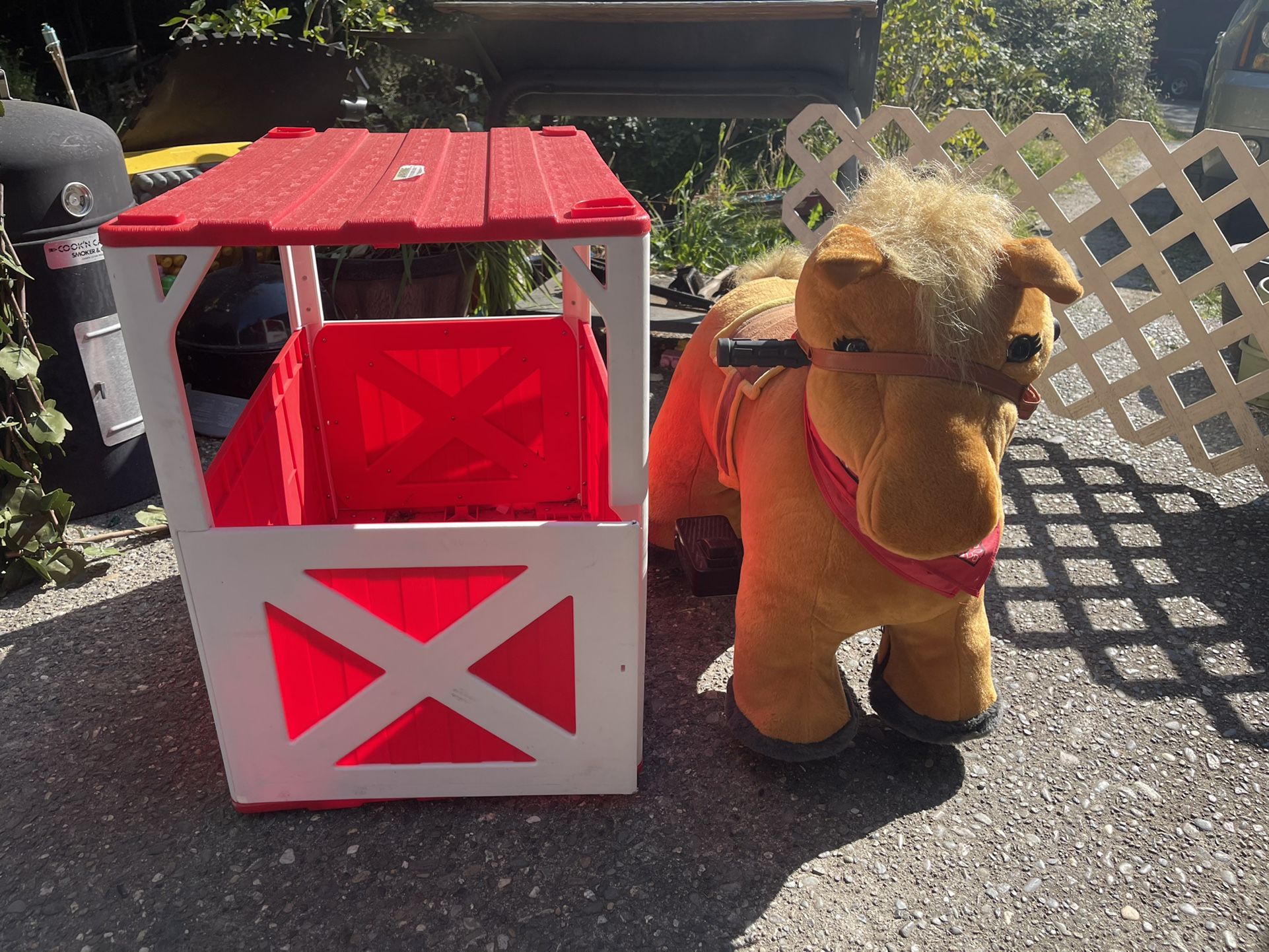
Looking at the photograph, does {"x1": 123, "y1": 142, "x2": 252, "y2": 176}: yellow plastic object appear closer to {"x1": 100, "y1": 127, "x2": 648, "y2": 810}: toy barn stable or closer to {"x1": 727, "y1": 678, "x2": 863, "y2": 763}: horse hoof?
{"x1": 100, "y1": 127, "x2": 648, "y2": 810}: toy barn stable

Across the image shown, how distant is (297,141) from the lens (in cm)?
231

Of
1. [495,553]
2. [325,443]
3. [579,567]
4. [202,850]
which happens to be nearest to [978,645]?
[579,567]

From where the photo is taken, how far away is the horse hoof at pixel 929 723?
1993 mm

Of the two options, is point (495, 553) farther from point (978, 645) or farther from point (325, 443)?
point (325, 443)

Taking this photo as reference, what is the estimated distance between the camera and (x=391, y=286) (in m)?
3.72

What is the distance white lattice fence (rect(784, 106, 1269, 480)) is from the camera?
308 centimetres

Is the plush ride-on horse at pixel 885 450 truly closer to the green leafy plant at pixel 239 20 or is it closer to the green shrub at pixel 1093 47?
the green leafy plant at pixel 239 20

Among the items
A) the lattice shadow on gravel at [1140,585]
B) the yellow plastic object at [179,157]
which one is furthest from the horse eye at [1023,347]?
the yellow plastic object at [179,157]

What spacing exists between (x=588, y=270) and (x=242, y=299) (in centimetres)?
235

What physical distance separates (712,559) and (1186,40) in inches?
562

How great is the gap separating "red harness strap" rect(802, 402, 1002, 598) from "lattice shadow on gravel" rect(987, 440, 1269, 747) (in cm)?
93

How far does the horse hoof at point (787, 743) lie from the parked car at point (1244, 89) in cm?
542

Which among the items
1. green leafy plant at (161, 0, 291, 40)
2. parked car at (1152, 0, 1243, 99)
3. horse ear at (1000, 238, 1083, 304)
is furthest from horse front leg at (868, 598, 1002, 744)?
parked car at (1152, 0, 1243, 99)

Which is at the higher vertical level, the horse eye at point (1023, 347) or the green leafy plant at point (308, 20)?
the green leafy plant at point (308, 20)
